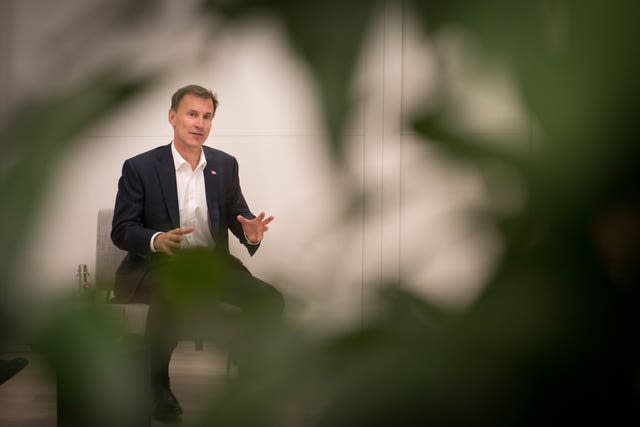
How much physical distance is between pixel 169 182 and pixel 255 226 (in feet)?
0.13

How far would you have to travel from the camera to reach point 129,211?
7.2 inches

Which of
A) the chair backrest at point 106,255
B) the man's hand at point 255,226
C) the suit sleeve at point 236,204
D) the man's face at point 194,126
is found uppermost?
the man's face at point 194,126

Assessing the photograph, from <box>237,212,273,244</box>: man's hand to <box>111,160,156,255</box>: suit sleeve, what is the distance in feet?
0.07

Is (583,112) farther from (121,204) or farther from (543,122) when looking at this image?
(121,204)

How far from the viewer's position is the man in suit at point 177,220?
0.13 m

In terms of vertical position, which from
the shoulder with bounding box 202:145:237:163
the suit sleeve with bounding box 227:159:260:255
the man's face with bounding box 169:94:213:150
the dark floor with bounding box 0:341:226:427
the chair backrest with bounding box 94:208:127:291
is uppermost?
the man's face with bounding box 169:94:213:150

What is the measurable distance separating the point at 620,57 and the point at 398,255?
51mm

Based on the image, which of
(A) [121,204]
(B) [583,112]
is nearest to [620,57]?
(B) [583,112]

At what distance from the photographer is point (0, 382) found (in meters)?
0.13

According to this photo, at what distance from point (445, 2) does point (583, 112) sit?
30 mm

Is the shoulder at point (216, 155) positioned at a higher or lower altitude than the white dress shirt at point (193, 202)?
higher

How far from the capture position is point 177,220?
0.16m

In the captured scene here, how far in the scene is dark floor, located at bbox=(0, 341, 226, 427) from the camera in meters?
0.12

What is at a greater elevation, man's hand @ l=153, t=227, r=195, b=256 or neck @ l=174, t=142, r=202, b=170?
neck @ l=174, t=142, r=202, b=170
